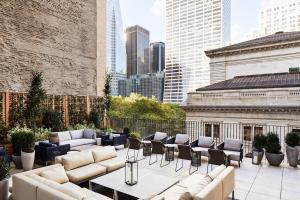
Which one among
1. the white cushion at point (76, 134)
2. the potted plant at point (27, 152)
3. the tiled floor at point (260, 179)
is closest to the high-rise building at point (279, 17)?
the white cushion at point (76, 134)

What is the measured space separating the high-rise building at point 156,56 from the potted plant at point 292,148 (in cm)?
15756

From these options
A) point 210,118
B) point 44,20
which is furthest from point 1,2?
point 210,118

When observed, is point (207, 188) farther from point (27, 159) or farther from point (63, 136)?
point (63, 136)

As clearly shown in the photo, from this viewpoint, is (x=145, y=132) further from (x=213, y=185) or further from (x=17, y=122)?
(x=213, y=185)

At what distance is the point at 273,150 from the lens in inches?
307

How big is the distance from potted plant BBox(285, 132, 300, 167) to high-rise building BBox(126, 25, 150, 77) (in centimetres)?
14707

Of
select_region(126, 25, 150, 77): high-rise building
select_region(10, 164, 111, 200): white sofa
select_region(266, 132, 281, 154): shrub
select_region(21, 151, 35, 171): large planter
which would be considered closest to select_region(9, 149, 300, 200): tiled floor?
select_region(266, 132, 281, 154): shrub

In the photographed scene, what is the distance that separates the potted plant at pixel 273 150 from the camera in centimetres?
763

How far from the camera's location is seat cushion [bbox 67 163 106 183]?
5406 millimetres

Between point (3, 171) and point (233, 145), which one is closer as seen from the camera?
point (3, 171)

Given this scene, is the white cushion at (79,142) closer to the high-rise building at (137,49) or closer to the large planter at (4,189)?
the large planter at (4,189)

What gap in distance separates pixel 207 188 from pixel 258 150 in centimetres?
515

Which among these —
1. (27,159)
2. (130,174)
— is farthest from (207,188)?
(27,159)

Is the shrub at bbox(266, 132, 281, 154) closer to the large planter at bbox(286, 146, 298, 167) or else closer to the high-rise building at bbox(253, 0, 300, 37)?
the large planter at bbox(286, 146, 298, 167)
